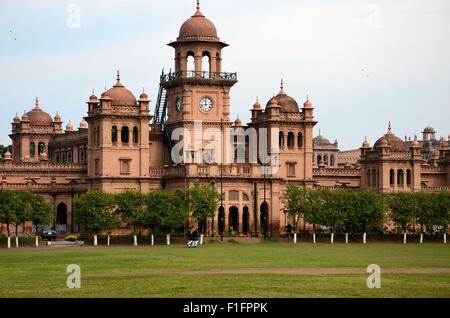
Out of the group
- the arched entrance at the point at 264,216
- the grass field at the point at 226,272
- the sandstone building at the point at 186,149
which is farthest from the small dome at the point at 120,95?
the grass field at the point at 226,272

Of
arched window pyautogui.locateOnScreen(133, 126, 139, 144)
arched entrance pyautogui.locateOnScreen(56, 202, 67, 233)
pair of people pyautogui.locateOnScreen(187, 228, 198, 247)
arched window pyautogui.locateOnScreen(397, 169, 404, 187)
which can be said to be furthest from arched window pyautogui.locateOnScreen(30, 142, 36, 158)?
pair of people pyautogui.locateOnScreen(187, 228, 198, 247)

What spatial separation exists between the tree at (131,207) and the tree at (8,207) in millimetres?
8517

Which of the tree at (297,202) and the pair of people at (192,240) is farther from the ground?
the tree at (297,202)

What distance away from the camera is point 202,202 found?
108 meters

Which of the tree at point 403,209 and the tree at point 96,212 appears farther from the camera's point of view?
the tree at point 403,209

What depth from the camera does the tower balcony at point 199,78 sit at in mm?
117062

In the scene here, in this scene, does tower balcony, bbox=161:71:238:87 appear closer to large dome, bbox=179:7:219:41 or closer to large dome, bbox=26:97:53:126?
large dome, bbox=179:7:219:41

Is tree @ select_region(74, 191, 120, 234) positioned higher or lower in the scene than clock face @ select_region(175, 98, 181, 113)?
lower

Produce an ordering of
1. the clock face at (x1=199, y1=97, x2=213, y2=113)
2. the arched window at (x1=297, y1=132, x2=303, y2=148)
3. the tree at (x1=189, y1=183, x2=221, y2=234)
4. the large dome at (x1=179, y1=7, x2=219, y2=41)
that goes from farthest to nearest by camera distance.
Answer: the arched window at (x1=297, y1=132, x2=303, y2=148), the clock face at (x1=199, y1=97, x2=213, y2=113), the large dome at (x1=179, y1=7, x2=219, y2=41), the tree at (x1=189, y1=183, x2=221, y2=234)

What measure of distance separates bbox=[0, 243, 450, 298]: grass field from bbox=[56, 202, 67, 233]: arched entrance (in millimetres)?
28058

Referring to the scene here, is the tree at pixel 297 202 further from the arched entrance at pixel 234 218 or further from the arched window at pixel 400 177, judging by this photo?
the arched window at pixel 400 177

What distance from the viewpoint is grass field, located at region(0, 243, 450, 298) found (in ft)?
168

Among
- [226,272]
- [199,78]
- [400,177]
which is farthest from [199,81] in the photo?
[226,272]

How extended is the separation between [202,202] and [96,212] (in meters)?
9.23
